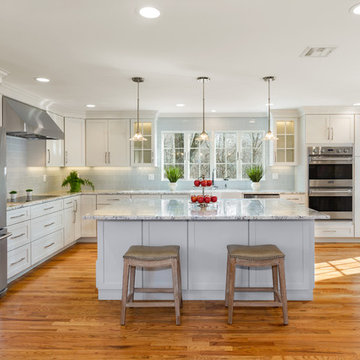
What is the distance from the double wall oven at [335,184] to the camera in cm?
568

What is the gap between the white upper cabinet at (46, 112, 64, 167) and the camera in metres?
5.37

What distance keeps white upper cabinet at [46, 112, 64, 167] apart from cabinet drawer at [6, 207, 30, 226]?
1513 mm

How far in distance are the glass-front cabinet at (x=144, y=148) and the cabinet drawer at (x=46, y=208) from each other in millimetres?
1674

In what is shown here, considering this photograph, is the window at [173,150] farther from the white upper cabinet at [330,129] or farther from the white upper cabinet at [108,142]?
the white upper cabinet at [330,129]

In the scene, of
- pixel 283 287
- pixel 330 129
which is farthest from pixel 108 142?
pixel 283 287

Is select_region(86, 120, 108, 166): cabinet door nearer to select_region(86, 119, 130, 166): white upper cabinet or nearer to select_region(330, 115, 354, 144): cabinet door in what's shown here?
select_region(86, 119, 130, 166): white upper cabinet

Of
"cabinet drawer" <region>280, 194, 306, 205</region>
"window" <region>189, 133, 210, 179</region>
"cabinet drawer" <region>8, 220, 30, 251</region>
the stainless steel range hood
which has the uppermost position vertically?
the stainless steel range hood

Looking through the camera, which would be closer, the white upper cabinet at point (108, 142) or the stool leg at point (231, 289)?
the stool leg at point (231, 289)

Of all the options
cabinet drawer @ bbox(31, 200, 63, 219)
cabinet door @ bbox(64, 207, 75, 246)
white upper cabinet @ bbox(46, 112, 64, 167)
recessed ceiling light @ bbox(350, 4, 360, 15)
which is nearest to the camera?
recessed ceiling light @ bbox(350, 4, 360, 15)

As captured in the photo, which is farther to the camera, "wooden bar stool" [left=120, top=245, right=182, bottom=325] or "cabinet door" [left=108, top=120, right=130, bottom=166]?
"cabinet door" [left=108, top=120, right=130, bottom=166]

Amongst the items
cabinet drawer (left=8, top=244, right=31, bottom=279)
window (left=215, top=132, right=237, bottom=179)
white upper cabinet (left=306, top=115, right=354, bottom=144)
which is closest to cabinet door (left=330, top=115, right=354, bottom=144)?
white upper cabinet (left=306, top=115, right=354, bottom=144)

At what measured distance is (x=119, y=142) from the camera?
613cm

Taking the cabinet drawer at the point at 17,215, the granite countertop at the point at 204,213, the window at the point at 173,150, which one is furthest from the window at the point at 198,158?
the cabinet drawer at the point at 17,215

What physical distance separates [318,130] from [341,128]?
396 mm
